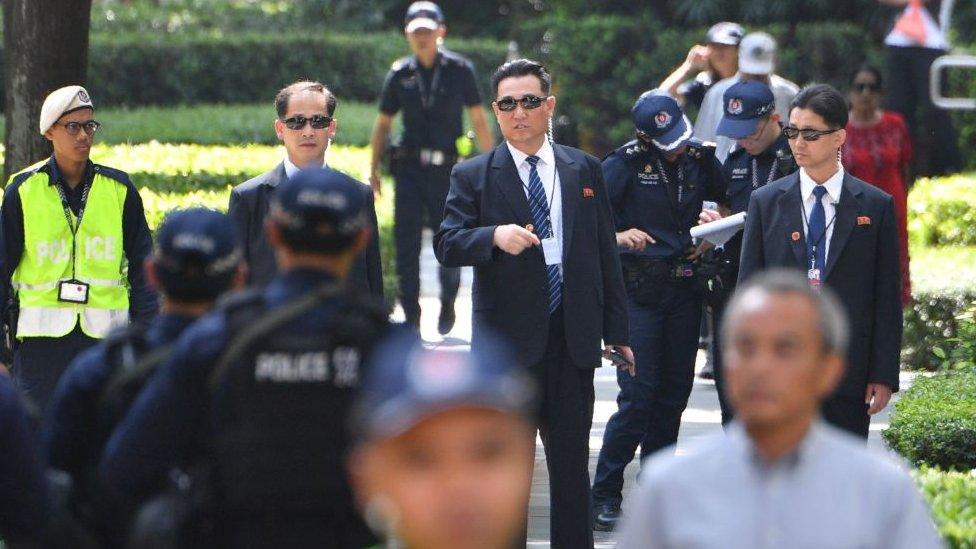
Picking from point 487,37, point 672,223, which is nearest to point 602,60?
point 487,37

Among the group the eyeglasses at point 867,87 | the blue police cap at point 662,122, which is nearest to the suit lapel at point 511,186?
the blue police cap at point 662,122

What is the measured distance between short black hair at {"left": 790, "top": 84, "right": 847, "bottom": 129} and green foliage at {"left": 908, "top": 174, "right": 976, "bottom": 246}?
6.91m

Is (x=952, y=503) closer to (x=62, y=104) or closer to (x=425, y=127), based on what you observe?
(x=62, y=104)

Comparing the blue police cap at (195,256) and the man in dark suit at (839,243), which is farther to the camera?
the man in dark suit at (839,243)

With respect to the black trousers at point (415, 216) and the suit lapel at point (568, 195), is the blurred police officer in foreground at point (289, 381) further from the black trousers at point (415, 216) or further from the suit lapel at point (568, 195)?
the black trousers at point (415, 216)

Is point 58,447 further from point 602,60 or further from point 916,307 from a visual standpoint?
point 602,60

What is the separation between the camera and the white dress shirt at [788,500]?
330cm

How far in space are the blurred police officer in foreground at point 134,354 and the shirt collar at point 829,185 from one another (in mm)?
3062

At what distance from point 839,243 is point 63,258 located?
9.56ft

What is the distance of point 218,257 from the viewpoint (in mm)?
4172

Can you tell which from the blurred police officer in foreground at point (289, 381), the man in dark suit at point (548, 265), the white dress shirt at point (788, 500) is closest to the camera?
the white dress shirt at point (788, 500)

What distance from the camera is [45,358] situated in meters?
7.24

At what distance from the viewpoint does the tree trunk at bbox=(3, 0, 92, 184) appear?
10422 millimetres

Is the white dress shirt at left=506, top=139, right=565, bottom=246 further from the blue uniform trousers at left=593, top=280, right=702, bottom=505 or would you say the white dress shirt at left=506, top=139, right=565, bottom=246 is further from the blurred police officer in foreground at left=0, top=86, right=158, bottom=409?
the blurred police officer in foreground at left=0, top=86, right=158, bottom=409
